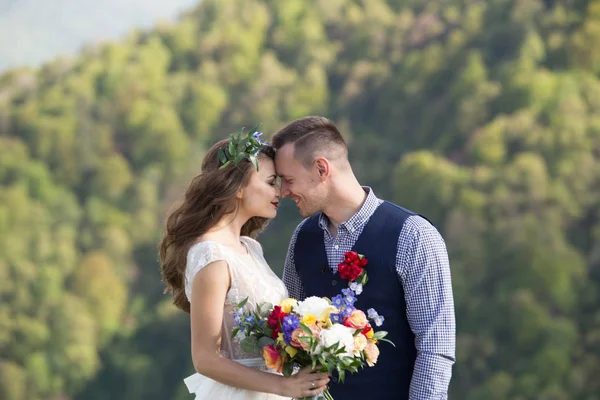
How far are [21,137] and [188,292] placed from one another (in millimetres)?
47839

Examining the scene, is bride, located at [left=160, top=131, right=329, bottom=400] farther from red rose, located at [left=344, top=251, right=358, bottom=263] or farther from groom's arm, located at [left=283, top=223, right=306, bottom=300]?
red rose, located at [left=344, top=251, right=358, bottom=263]

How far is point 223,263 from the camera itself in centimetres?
315

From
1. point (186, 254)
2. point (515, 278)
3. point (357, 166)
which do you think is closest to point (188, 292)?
point (186, 254)

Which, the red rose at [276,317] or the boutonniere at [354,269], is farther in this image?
the boutonniere at [354,269]

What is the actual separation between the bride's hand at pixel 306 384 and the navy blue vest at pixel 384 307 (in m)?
0.30

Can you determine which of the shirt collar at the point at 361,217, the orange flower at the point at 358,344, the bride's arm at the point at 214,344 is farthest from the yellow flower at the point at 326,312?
the shirt collar at the point at 361,217

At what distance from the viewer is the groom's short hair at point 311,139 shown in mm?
3348

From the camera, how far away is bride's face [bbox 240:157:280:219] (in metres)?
3.36

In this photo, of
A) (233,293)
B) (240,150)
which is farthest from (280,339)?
(240,150)

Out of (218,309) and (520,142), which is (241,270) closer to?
(218,309)

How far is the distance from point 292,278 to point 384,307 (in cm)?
49

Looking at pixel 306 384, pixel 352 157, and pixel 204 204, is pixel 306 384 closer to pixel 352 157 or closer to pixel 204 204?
pixel 204 204

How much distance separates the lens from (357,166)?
148 feet

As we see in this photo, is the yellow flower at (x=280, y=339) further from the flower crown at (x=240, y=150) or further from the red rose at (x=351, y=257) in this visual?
the flower crown at (x=240, y=150)
